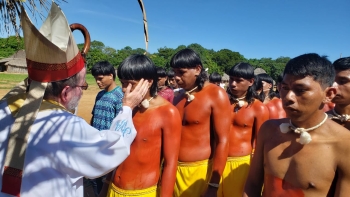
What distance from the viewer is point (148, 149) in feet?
7.55

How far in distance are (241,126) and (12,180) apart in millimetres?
2944

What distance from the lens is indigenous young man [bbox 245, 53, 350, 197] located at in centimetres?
151

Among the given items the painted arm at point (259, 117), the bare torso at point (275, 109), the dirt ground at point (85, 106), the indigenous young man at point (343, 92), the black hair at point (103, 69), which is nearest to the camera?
the indigenous young man at point (343, 92)

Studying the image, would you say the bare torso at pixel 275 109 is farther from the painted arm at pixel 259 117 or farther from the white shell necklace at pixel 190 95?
the white shell necklace at pixel 190 95

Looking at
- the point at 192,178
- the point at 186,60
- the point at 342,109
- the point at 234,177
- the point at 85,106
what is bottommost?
the point at 85,106

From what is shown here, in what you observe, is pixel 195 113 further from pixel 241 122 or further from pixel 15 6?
pixel 15 6

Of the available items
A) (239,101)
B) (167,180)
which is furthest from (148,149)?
(239,101)

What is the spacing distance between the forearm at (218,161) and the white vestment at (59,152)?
1.48 meters

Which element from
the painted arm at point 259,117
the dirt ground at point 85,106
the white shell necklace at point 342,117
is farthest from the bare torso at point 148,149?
the dirt ground at point 85,106

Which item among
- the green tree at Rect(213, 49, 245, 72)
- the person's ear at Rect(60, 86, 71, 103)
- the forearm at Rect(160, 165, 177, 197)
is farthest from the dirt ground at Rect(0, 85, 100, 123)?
the green tree at Rect(213, 49, 245, 72)

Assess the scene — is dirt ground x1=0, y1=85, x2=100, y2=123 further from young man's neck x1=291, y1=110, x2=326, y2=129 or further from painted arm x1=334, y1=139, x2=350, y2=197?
painted arm x1=334, y1=139, x2=350, y2=197

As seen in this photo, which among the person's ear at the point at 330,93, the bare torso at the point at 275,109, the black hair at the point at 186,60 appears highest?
the black hair at the point at 186,60

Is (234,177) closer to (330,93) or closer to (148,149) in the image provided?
(148,149)

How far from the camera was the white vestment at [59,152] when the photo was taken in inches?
59.1
